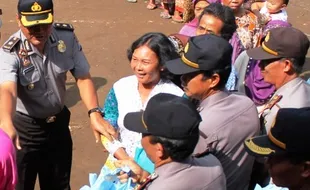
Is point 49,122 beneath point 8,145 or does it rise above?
beneath

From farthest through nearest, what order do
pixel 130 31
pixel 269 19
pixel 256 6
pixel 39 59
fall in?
pixel 130 31 < pixel 256 6 < pixel 269 19 < pixel 39 59

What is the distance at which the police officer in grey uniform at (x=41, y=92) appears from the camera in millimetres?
3990

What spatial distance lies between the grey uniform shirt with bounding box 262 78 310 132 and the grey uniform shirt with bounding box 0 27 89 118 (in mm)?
1616

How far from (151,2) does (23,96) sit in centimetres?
674

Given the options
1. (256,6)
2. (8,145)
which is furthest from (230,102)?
(256,6)

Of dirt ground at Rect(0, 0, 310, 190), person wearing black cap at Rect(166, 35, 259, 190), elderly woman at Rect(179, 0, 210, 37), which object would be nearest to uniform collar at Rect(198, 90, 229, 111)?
person wearing black cap at Rect(166, 35, 259, 190)

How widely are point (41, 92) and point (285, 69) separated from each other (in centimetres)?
188

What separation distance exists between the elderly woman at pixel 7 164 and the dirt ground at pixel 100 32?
256cm

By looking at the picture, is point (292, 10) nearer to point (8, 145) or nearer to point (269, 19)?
point (269, 19)

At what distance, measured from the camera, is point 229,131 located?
127 inches

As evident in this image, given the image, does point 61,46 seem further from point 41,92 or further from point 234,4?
point 234,4

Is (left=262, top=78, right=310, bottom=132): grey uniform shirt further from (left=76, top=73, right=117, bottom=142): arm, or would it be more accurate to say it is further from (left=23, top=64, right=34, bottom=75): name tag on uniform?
(left=23, top=64, right=34, bottom=75): name tag on uniform

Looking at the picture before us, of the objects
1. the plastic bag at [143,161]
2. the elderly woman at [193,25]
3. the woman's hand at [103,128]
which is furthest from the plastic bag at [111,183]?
the elderly woman at [193,25]

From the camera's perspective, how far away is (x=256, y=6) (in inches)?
283
